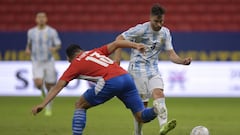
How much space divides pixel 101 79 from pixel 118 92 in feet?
0.89

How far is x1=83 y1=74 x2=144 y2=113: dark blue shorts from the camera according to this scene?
8508 millimetres

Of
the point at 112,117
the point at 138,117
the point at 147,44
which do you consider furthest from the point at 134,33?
the point at 112,117

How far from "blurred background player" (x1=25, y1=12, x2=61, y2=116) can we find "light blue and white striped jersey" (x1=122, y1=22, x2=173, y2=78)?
213 inches

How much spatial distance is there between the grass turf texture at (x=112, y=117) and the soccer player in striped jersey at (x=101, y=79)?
192cm

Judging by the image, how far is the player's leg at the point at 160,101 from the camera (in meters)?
8.46

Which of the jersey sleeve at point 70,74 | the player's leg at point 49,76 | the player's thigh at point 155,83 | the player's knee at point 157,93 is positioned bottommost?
the player's leg at point 49,76

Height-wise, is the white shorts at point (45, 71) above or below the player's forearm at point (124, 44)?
below

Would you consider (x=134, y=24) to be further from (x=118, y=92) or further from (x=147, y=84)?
(x=118, y=92)

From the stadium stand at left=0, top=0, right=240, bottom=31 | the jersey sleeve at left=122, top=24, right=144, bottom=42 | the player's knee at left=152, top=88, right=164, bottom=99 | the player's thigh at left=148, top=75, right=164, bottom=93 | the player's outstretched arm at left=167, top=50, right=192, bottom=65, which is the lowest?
the stadium stand at left=0, top=0, right=240, bottom=31

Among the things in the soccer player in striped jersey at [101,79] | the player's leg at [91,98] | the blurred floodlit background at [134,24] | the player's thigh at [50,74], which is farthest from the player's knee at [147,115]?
the blurred floodlit background at [134,24]

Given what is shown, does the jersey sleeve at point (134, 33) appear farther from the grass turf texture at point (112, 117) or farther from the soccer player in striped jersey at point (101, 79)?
the grass turf texture at point (112, 117)

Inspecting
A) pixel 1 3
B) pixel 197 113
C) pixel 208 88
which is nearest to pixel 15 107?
pixel 197 113

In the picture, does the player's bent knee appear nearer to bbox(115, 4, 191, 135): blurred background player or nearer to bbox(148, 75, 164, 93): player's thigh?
bbox(115, 4, 191, 135): blurred background player

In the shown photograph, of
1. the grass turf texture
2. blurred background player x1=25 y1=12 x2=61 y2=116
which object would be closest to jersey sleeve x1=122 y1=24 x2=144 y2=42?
the grass turf texture
